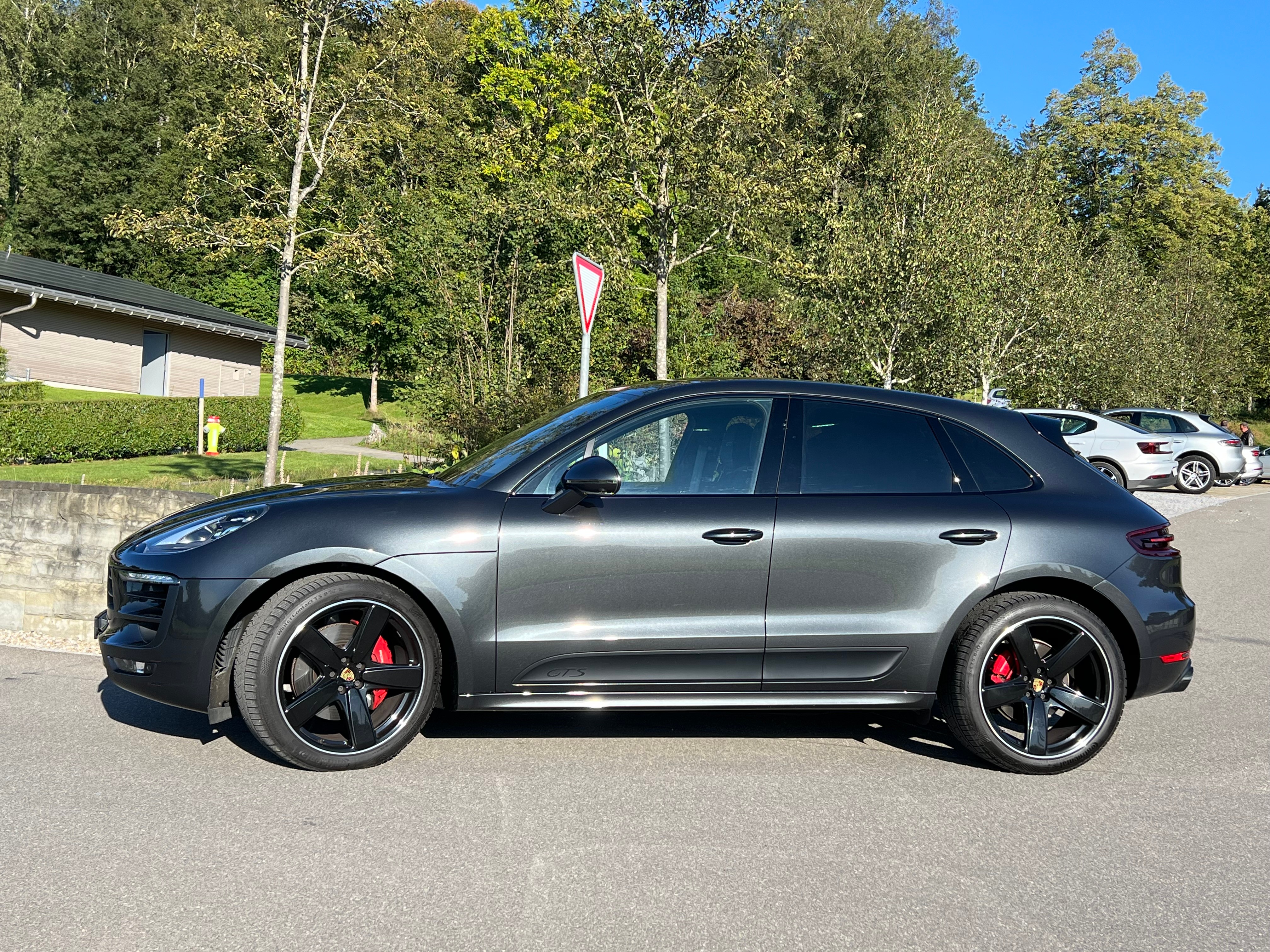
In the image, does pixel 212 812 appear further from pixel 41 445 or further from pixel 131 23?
pixel 131 23

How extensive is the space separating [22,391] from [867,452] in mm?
24139

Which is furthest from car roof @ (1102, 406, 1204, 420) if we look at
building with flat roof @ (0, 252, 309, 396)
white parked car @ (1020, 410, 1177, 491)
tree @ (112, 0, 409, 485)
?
building with flat roof @ (0, 252, 309, 396)

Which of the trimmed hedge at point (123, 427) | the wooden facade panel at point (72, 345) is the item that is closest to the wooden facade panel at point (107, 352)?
the wooden facade panel at point (72, 345)

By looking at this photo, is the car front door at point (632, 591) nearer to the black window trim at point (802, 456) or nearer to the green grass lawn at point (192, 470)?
the black window trim at point (802, 456)

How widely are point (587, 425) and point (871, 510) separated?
129 cm

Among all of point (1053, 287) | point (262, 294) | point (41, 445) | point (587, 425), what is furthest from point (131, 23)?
point (587, 425)

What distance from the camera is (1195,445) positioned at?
2320 cm

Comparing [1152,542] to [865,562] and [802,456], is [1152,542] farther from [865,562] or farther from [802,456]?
[802,456]

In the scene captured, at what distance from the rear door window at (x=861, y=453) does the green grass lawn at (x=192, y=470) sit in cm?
1189

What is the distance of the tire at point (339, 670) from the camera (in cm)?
432

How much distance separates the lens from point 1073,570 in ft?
15.6

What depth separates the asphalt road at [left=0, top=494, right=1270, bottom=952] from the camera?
10.3ft

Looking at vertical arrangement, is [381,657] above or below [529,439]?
below

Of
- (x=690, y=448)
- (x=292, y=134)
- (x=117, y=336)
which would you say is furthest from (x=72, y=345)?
(x=690, y=448)
